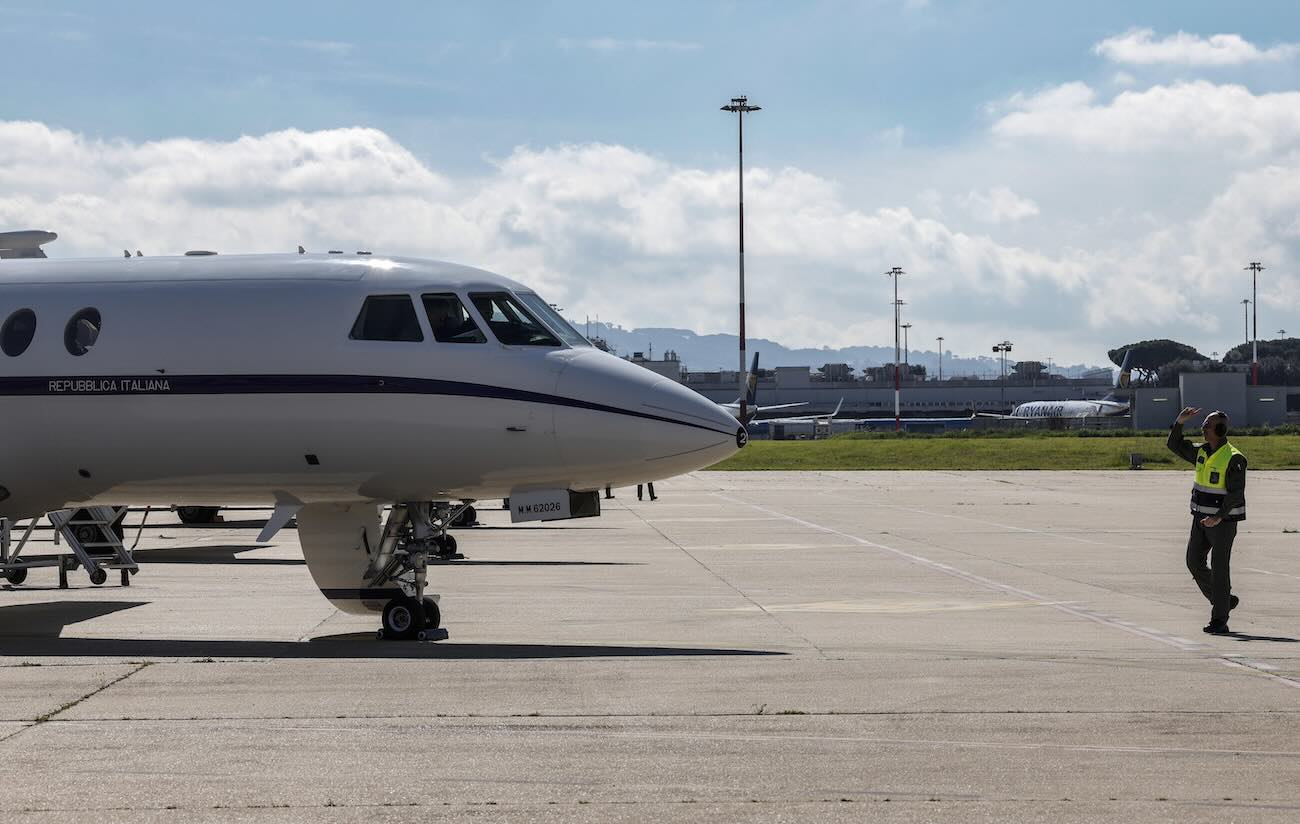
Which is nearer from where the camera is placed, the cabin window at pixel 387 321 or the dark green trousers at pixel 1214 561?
the cabin window at pixel 387 321

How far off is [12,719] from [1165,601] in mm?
14581

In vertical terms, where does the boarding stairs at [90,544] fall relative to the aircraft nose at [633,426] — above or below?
below

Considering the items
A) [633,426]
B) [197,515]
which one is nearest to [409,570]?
[633,426]

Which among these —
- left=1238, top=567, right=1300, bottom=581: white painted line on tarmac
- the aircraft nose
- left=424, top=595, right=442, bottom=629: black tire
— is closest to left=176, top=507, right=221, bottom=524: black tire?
left=424, top=595, right=442, bottom=629: black tire

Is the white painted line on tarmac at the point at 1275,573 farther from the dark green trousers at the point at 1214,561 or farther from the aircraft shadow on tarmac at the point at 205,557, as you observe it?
the aircraft shadow on tarmac at the point at 205,557

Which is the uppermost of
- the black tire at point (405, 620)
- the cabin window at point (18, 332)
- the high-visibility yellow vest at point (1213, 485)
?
the cabin window at point (18, 332)

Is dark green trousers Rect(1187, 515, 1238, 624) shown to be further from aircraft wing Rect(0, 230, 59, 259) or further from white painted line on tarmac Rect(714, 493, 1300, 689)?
aircraft wing Rect(0, 230, 59, 259)

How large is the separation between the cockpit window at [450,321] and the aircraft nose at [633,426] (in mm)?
1175

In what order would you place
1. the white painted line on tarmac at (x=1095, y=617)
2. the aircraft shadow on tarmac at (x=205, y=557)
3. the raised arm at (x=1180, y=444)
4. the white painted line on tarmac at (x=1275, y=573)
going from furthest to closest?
1. the aircraft shadow on tarmac at (x=205, y=557)
2. the white painted line on tarmac at (x=1275, y=573)
3. the raised arm at (x=1180, y=444)
4. the white painted line on tarmac at (x=1095, y=617)

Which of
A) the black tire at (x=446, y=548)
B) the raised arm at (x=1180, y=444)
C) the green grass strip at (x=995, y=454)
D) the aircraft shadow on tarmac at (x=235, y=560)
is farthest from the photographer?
the green grass strip at (x=995, y=454)

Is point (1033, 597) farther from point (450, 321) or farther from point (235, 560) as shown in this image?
point (235, 560)

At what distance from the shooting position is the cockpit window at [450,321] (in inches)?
605

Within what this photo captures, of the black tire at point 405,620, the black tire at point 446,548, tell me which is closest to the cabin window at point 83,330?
the black tire at point 405,620

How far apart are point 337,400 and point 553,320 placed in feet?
8.01
